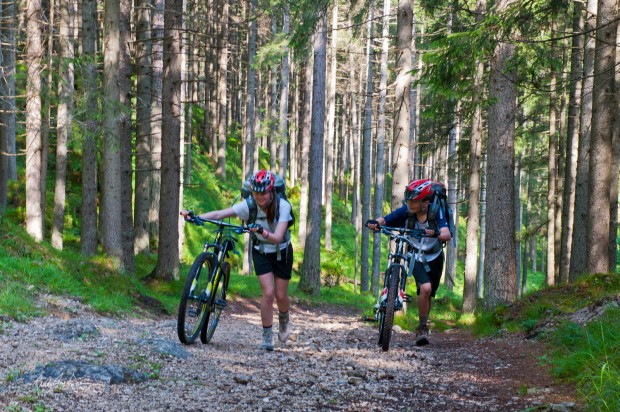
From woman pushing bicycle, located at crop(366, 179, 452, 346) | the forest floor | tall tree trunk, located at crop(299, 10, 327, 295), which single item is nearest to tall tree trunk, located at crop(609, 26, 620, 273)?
woman pushing bicycle, located at crop(366, 179, 452, 346)

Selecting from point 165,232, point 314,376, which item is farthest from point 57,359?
point 165,232

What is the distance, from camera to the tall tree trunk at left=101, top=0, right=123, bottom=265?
43.7 ft

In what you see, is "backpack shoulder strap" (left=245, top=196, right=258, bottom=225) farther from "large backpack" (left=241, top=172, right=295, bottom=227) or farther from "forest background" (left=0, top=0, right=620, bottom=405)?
"forest background" (left=0, top=0, right=620, bottom=405)

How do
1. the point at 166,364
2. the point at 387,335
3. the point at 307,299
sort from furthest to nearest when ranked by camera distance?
the point at 307,299 < the point at 387,335 < the point at 166,364

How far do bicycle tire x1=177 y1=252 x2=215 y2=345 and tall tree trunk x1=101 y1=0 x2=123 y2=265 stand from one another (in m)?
6.93

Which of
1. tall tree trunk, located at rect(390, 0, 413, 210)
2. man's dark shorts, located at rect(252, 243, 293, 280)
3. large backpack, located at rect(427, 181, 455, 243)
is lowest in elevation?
man's dark shorts, located at rect(252, 243, 293, 280)

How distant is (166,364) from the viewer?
587cm

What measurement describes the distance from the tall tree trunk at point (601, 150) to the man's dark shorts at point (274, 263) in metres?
7.91

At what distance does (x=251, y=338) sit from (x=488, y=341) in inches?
138

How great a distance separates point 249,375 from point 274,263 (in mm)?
2067

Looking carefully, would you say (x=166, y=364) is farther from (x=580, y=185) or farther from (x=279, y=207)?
(x=580, y=185)

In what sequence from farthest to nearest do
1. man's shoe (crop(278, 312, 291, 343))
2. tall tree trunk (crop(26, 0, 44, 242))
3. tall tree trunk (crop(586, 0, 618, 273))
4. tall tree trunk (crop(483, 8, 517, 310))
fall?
tall tree trunk (crop(26, 0, 44, 242))
tall tree trunk (crop(586, 0, 618, 273))
tall tree trunk (crop(483, 8, 517, 310))
man's shoe (crop(278, 312, 291, 343))

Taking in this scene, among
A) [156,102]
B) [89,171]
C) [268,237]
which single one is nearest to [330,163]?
[156,102]

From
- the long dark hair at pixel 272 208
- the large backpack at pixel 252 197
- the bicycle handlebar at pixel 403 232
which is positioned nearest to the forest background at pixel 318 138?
the bicycle handlebar at pixel 403 232
